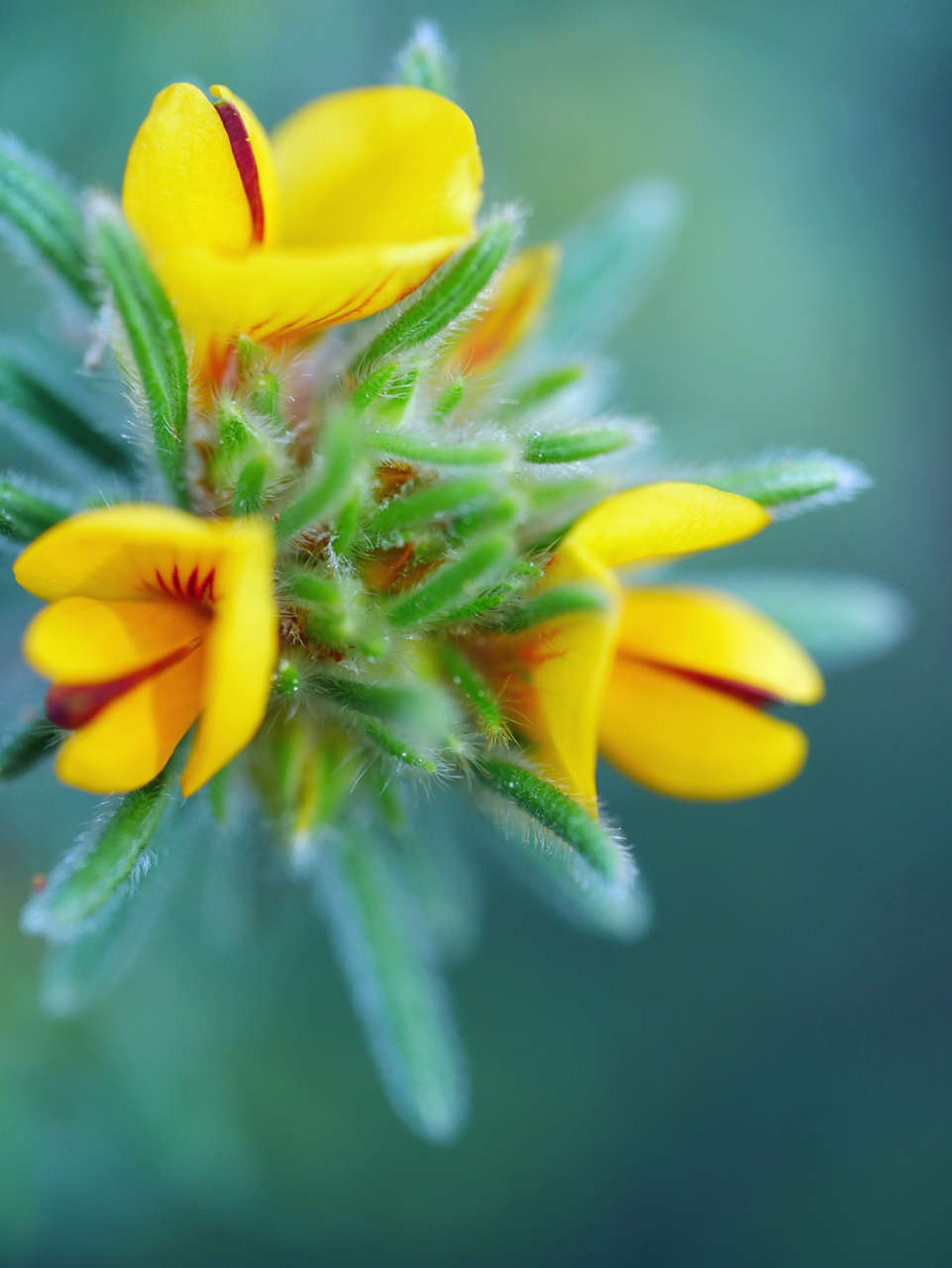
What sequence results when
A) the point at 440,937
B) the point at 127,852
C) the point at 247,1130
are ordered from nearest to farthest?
the point at 127,852 → the point at 440,937 → the point at 247,1130

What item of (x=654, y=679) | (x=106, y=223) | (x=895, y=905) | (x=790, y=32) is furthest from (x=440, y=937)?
(x=790, y=32)

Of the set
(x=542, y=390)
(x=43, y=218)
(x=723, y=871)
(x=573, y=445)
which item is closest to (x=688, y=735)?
(x=573, y=445)

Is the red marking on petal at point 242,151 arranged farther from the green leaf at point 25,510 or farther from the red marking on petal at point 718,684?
the red marking on petal at point 718,684

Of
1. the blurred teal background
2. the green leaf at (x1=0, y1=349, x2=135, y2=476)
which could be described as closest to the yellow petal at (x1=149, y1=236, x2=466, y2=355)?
the green leaf at (x1=0, y1=349, x2=135, y2=476)

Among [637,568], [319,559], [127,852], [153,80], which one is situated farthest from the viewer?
[153,80]

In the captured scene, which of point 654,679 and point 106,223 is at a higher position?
→ point 106,223

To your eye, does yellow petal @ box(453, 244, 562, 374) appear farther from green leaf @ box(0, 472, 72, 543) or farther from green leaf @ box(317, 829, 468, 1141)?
green leaf @ box(317, 829, 468, 1141)

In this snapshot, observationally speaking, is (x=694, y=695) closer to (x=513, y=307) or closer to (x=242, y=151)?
(x=513, y=307)

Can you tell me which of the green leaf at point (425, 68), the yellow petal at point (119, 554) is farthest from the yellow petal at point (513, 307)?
the yellow petal at point (119, 554)

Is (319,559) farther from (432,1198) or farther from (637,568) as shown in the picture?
(432,1198)
